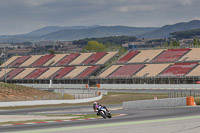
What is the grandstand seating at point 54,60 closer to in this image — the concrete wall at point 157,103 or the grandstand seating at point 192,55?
the grandstand seating at point 192,55

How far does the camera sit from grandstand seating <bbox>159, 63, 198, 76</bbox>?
93.8 meters

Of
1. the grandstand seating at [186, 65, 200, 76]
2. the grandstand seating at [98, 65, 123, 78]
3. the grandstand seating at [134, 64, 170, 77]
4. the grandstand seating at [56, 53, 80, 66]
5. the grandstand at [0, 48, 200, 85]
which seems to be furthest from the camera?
the grandstand seating at [56, 53, 80, 66]

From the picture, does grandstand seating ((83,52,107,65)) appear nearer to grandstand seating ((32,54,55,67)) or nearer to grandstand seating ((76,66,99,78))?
grandstand seating ((76,66,99,78))

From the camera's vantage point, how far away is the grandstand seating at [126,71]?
341ft

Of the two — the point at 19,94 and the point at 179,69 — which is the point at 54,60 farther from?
the point at 19,94

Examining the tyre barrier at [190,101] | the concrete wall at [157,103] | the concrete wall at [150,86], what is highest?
the tyre barrier at [190,101]

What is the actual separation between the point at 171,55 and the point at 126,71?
1178 centimetres

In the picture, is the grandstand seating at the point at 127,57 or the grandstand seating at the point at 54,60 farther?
the grandstand seating at the point at 54,60

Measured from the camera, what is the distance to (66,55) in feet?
455

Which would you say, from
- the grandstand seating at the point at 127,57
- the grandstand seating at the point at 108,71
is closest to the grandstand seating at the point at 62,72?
the grandstand seating at the point at 108,71

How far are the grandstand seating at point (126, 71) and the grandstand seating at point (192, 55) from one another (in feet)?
34.9

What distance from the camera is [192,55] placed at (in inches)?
4085

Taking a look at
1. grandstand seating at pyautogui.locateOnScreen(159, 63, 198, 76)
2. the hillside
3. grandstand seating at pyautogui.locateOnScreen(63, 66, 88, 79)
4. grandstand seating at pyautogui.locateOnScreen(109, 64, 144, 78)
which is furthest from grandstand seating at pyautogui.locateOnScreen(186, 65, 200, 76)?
grandstand seating at pyautogui.locateOnScreen(63, 66, 88, 79)

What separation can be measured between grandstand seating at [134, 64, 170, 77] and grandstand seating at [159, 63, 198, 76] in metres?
1.98
